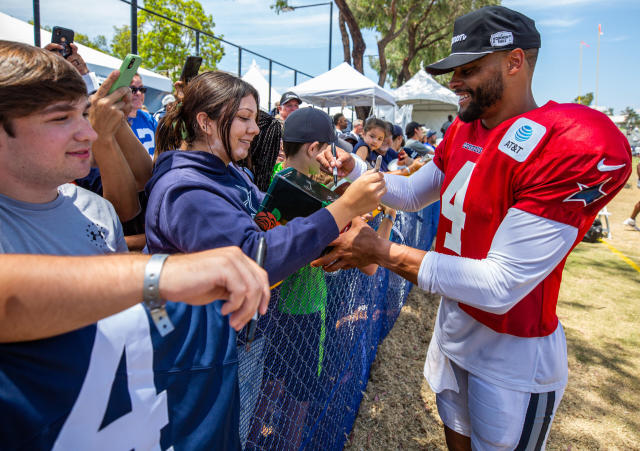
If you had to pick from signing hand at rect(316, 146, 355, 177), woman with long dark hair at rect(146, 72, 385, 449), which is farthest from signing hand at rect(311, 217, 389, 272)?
signing hand at rect(316, 146, 355, 177)

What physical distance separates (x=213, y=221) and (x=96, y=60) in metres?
8.37

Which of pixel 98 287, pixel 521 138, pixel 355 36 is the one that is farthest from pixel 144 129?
pixel 355 36

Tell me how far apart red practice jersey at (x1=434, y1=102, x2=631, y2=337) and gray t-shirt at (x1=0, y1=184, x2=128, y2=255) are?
58.6 inches

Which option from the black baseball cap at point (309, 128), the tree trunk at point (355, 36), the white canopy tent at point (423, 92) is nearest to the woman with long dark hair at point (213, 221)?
the black baseball cap at point (309, 128)

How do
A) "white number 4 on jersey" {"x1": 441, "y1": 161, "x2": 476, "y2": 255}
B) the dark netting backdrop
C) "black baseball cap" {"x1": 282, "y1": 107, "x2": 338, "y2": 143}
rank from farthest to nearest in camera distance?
"black baseball cap" {"x1": 282, "y1": 107, "x2": 338, "y2": 143}, "white number 4 on jersey" {"x1": 441, "y1": 161, "x2": 476, "y2": 255}, the dark netting backdrop

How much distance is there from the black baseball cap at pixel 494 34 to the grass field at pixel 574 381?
97.5 inches

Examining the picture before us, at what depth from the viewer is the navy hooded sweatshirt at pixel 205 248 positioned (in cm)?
86

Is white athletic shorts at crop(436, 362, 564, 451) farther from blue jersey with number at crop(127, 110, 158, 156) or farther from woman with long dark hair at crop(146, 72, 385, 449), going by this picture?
blue jersey with number at crop(127, 110, 158, 156)

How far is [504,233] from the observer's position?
1521 mm

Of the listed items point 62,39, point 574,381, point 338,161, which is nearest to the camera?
point 62,39

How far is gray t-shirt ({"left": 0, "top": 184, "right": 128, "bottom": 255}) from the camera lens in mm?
1346

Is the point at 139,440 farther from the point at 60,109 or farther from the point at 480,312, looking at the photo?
the point at 480,312

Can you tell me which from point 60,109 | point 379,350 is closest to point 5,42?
point 60,109

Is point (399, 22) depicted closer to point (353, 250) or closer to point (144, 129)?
point (144, 129)
